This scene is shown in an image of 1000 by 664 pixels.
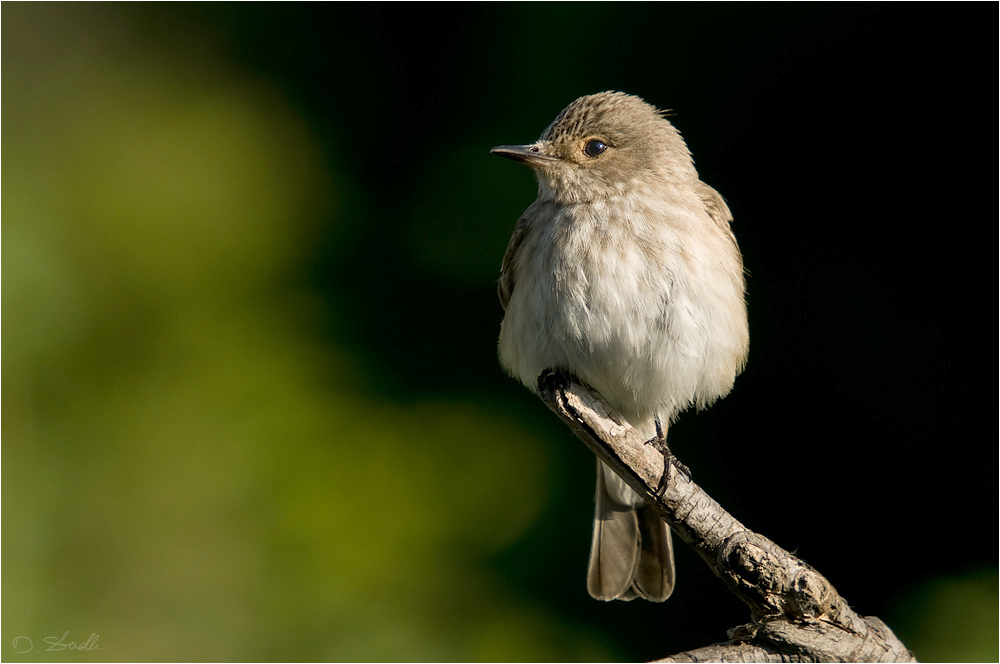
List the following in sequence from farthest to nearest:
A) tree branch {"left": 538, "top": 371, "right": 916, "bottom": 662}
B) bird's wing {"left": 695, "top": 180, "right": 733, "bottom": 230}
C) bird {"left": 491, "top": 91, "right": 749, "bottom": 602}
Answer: bird's wing {"left": 695, "top": 180, "right": 733, "bottom": 230} → bird {"left": 491, "top": 91, "right": 749, "bottom": 602} → tree branch {"left": 538, "top": 371, "right": 916, "bottom": 662}

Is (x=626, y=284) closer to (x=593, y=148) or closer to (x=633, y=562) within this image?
(x=593, y=148)

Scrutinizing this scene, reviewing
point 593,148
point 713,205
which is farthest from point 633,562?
point 593,148

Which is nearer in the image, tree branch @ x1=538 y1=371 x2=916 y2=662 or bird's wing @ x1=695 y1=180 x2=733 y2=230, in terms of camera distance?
tree branch @ x1=538 y1=371 x2=916 y2=662

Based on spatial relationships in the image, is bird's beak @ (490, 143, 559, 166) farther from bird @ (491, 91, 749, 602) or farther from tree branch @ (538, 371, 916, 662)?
tree branch @ (538, 371, 916, 662)

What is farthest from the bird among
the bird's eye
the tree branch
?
the tree branch

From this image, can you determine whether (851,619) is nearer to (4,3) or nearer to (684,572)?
(684,572)

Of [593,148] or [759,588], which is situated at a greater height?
[593,148]
